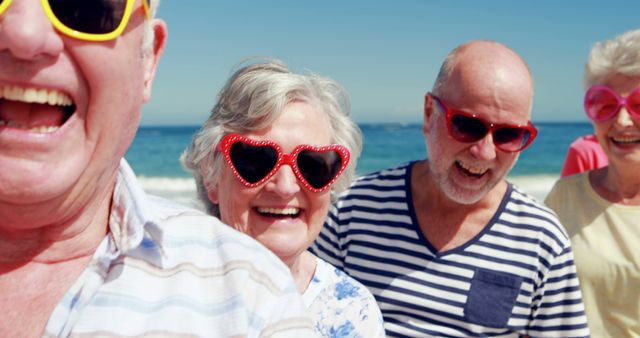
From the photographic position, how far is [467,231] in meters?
3.32

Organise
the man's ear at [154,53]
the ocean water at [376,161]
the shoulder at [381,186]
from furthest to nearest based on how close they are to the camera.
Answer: the ocean water at [376,161] → the shoulder at [381,186] → the man's ear at [154,53]

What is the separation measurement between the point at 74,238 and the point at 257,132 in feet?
3.36

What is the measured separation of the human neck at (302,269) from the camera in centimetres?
253

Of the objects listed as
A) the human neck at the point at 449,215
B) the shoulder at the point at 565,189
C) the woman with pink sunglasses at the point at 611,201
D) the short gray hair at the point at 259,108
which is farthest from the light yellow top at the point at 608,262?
the short gray hair at the point at 259,108

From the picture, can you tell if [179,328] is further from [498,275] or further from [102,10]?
[498,275]

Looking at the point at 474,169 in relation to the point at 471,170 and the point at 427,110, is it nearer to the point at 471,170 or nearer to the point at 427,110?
the point at 471,170

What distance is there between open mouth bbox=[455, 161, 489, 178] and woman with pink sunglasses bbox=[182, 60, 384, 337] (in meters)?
0.90

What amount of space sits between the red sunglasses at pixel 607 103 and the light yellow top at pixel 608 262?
0.48 metres

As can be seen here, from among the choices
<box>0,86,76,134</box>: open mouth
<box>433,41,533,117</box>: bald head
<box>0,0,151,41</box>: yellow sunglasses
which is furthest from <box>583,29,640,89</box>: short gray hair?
<box>0,86,76,134</box>: open mouth

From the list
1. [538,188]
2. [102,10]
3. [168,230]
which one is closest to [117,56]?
[102,10]

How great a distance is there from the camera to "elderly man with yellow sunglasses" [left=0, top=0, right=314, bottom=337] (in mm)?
1380

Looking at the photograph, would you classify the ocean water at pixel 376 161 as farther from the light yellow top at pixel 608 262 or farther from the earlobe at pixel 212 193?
the earlobe at pixel 212 193

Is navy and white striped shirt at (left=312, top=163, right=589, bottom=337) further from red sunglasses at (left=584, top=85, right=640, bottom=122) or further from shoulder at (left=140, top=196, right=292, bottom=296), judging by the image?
shoulder at (left=140, top=196, right=292, bottom=296)

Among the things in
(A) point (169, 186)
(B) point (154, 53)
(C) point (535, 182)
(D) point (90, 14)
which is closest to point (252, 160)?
(B) point (154, 53)
